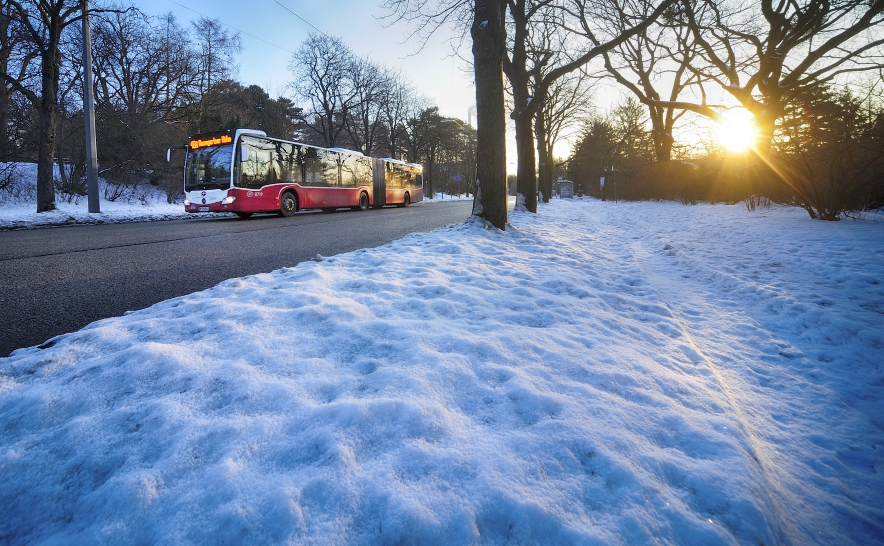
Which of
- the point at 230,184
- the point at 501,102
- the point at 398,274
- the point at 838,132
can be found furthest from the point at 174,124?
the point at 838,132

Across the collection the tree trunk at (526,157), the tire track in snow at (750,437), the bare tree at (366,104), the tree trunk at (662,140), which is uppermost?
the bare tree at (366,104)

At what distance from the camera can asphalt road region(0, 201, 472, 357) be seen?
284cm

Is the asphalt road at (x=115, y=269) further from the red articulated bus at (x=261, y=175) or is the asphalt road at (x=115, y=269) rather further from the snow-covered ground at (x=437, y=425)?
the red articulated bus at (x=261, y=175)

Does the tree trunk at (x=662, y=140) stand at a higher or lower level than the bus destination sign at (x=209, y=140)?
higher

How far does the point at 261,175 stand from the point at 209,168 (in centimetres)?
149

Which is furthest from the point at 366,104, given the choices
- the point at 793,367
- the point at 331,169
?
the point at 793,367

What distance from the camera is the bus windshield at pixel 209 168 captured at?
12.5 metres

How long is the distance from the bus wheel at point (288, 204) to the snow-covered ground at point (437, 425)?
1195cm

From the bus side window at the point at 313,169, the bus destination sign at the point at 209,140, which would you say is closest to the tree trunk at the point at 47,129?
the bus destination sign at the point at 209,140

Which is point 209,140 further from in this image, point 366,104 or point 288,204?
point 366,104

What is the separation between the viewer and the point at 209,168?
12.8 meters

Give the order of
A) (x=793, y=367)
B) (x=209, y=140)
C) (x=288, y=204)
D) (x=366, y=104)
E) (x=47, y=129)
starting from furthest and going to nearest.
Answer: (x=366, y=104) < (x=288, y=204) < (x=47, y=129) < (x=209, y=140) < (x=793, y=367)

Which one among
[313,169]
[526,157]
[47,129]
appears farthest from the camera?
[313,169]

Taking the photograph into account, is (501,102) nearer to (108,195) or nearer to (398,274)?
(398,274)
